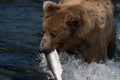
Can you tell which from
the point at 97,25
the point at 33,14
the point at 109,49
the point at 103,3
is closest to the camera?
the point at 97,25

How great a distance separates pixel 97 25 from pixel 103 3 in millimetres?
821

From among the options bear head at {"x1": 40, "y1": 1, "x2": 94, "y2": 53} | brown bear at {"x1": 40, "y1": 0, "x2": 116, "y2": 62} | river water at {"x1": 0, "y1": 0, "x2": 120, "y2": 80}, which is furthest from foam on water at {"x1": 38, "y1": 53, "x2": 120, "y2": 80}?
bear head at {"x1": 40, "y1": 1, "x2": 94, "y2": 53}

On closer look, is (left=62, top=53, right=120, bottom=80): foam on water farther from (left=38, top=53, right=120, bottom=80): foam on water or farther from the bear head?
the bear head

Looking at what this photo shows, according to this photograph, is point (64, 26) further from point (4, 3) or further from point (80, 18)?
point (4, 3)

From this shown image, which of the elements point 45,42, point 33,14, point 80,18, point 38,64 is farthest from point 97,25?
point 33,14

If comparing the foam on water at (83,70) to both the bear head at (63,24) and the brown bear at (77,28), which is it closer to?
the brown bear at (77,28)

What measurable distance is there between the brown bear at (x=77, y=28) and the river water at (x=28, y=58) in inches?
10.7

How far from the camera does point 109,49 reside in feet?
28.6

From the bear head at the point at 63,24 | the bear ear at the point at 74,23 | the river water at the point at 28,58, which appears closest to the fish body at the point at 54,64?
the bear head at the point at 63,24

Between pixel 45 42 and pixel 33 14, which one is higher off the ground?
pixel 45 42

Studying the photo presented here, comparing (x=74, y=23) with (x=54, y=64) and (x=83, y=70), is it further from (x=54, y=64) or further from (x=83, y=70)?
(x=83, y=70)

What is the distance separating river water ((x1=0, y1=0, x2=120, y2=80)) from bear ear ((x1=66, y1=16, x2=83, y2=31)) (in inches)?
37.2

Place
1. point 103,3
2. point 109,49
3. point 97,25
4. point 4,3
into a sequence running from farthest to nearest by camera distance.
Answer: point 4,3 → point 109,49 → point 103,3 → point 97,25

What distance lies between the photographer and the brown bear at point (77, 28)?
669 cm
